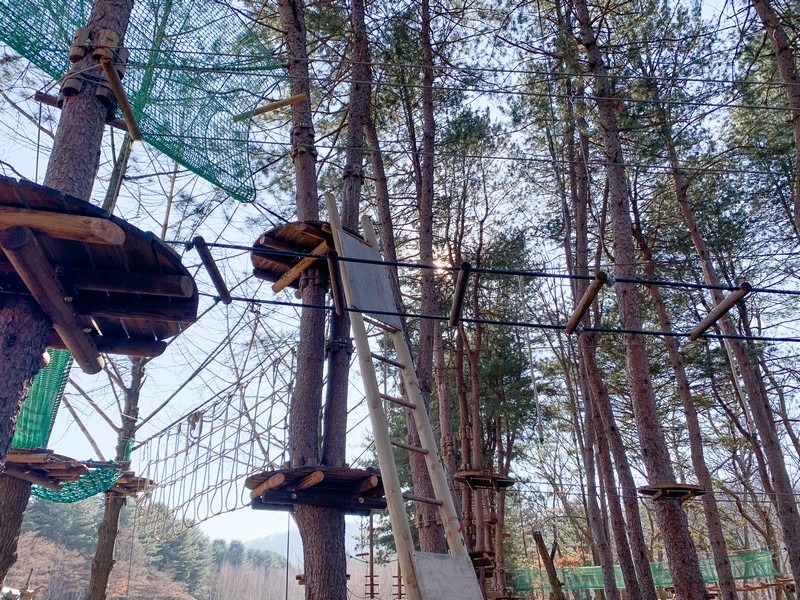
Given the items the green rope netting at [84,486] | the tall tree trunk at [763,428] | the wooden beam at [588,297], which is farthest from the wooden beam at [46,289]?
the tall tree trunk at [763,428]

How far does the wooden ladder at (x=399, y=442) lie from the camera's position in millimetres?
2314

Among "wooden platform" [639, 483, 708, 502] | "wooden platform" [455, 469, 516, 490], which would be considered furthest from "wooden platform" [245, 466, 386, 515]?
"wooden platform" [455, 469, 516, 490]

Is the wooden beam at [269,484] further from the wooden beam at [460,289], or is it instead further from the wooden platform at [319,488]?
the wooden beam at [460,289]

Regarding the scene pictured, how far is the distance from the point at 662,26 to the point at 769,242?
13.7 feet

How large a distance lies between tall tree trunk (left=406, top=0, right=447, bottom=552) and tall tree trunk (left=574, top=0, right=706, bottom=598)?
1804mm

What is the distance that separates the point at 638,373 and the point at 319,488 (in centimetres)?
366

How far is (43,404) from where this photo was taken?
4.59m

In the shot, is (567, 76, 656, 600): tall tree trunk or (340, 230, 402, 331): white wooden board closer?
(340, 230, 402, 331): white wooden board

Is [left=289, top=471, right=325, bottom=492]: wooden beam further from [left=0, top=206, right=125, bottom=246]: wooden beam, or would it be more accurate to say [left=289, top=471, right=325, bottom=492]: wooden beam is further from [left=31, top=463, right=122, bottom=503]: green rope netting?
[left=31, top=463, right=122, bottom=503]: green rope netting

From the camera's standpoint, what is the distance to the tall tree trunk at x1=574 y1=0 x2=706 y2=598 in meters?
5.33

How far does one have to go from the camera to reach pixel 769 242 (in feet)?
33.1

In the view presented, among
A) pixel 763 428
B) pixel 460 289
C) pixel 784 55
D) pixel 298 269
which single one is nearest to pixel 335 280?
pixel 460 289

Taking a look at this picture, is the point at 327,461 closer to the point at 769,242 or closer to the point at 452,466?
the point at 452,466

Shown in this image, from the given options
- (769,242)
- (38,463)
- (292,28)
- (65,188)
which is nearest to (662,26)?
(769,242)
